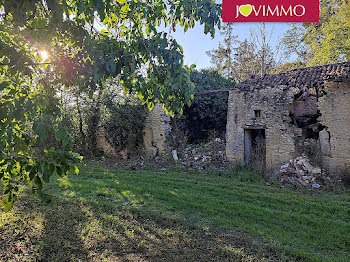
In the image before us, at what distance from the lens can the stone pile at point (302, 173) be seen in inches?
302

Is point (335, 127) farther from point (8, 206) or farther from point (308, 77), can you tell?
point (8, 206)

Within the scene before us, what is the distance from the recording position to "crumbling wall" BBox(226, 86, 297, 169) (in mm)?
9008

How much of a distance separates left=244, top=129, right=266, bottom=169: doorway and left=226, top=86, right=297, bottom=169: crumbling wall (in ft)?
0.62

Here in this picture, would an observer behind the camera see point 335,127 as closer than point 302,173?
No

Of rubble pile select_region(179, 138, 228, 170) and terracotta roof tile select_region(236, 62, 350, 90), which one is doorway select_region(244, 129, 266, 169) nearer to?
rubble pile select_region(179, 138, 228, 170)

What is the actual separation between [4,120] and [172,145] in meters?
9.94

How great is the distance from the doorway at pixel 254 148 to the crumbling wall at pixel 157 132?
11.7 feet

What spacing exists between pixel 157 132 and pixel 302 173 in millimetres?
6465

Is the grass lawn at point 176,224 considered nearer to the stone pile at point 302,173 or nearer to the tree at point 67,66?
the tree at point 67,66

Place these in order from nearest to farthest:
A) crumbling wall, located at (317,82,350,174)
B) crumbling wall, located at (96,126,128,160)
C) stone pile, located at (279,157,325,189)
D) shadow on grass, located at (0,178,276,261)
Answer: shadow on grass, located at (0,178,276,261) → stone pile, located at (279,157,325,189) → crumbling wall, located at (317,82,350,174) → crumbling wall, located at (96,126,128,160)

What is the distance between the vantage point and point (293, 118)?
923cm

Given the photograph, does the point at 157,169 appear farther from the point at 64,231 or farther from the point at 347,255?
the point at 347,255

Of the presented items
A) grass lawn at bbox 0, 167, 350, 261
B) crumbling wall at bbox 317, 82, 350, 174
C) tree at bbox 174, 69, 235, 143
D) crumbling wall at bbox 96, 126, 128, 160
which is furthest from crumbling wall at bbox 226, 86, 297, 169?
crumbling wall at bbox 96, 126, 128, 160

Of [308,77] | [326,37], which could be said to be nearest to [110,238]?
[308,77]
